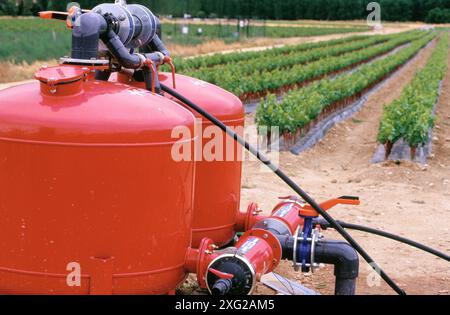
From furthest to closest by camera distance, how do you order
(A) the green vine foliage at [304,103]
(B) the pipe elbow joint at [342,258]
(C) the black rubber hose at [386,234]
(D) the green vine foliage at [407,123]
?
(A) the green vine foliage at [304,103]
(D) the green vine foliage at [407,123]
(C) the black rubber hose at [386,234]
(B) the pipe elbow joint at [342,258]

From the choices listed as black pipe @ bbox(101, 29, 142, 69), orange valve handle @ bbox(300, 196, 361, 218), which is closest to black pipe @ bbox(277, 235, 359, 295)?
orange valve handle @ bbox(300, 196, 361, 218)

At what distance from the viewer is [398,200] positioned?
716cm

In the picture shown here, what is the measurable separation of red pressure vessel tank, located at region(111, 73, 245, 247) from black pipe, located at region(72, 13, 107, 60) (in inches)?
23.7

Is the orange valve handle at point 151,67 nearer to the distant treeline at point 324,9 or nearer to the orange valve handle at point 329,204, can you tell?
the orange valve handle at point 329,204

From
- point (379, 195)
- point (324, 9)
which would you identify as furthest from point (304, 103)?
point (324, 9)

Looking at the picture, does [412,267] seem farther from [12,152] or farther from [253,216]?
[12,152]

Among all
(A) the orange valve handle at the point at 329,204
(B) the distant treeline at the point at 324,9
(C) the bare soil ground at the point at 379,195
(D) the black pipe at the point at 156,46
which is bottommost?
(C) the bare soil ground at the point at 379,195

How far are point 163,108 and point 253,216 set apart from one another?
1.37m

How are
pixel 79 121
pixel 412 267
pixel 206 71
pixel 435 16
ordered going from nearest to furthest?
pixel 79 121 → pixel 412 267 → pixel 206 71 → pixel 435 16

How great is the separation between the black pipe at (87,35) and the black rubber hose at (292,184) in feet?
Answer: 1.86

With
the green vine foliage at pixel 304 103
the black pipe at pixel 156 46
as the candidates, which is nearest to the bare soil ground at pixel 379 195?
the green vine foliage at pixel 304 103

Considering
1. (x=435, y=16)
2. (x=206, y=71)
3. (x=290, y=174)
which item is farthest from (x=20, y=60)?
(x=435, y=16)

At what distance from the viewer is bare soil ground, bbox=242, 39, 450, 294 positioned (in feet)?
16.0

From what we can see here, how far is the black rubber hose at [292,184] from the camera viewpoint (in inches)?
137
